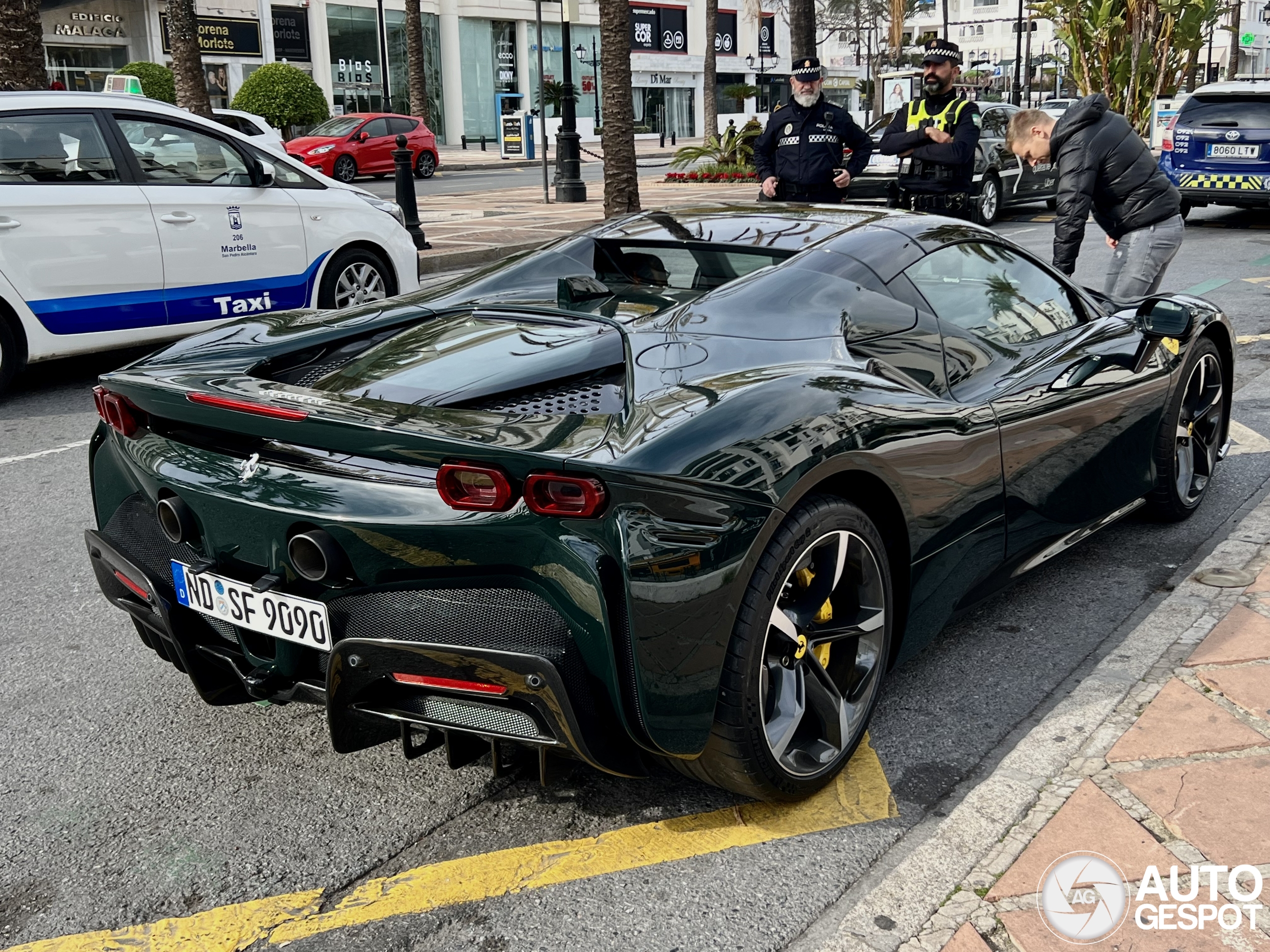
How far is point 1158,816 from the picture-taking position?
266 centimetres

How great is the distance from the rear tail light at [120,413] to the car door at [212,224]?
4645mm

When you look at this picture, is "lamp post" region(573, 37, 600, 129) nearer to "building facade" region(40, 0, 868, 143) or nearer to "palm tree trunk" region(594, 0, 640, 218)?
"building facade" region(40, 0, 868, 143)

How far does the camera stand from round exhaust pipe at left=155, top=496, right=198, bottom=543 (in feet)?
9.10

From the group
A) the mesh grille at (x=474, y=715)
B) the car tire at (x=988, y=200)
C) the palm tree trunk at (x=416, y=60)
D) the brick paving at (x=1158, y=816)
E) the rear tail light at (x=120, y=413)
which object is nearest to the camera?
the brick paving at (x=1158, y=816)

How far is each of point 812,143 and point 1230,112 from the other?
8981mm

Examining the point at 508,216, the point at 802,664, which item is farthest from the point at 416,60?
the point at 802,664

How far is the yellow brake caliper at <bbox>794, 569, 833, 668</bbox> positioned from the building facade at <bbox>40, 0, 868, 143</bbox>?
3253 centimetres

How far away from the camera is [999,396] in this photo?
3414 millimetres

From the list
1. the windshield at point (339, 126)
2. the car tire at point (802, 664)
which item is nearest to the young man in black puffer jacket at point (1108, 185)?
the car tire at point (802, 664)

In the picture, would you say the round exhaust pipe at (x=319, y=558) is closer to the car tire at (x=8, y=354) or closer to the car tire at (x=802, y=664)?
the car tire at (x=802, y=664)

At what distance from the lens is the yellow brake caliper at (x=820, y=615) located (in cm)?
271

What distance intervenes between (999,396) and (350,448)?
6.09 feet

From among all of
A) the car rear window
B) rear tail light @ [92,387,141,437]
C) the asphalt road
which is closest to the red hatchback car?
the car rear window

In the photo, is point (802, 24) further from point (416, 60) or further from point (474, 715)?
point (474, 715)
